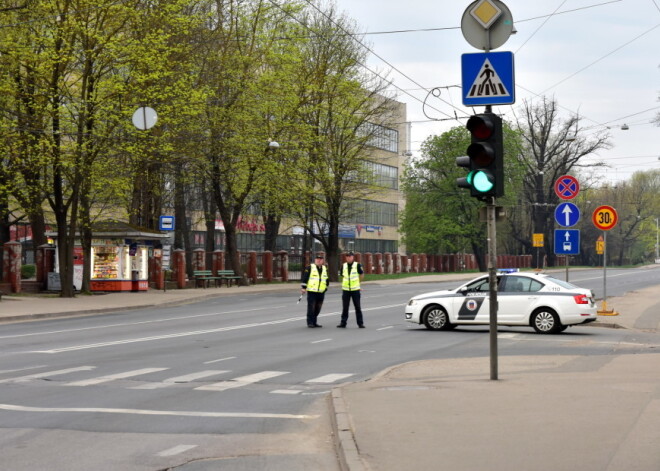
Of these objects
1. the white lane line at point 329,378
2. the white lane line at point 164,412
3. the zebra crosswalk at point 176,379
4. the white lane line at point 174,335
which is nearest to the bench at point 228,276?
the white lane line at point 174,335

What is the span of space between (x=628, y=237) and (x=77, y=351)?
12603cm

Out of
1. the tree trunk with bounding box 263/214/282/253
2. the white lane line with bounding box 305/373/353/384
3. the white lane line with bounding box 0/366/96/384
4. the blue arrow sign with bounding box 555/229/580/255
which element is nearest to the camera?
the white lane line with bounding box 0/366/96/384

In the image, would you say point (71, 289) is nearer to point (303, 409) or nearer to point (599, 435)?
point (303, 409)

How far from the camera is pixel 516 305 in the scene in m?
22.5

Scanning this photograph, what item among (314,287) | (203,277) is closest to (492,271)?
(314,287)

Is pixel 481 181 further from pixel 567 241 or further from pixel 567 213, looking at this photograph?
pixel 567 241

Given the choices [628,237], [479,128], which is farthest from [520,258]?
[479,128]

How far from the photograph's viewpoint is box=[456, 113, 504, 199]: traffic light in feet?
38.5

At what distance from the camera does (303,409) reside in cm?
Result: 1084

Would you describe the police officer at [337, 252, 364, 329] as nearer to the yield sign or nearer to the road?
the road

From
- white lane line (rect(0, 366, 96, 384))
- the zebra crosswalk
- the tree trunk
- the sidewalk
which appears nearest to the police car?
the sidewalk

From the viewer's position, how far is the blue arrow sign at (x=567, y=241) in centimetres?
2595

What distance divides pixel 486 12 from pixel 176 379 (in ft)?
20.9

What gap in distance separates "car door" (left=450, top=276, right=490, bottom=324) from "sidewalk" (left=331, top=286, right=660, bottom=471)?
25.7 ft
